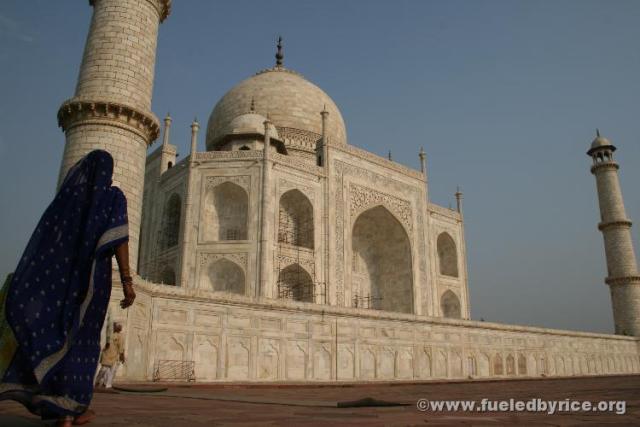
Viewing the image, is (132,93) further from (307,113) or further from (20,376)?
(307,113)

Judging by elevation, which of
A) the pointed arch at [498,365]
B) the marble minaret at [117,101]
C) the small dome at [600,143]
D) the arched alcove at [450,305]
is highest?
the small dome at [600,143]

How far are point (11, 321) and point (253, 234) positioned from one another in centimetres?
1504

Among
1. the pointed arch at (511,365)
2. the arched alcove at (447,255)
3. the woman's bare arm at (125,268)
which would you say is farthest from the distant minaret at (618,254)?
the woman's bare arm at (125,268)

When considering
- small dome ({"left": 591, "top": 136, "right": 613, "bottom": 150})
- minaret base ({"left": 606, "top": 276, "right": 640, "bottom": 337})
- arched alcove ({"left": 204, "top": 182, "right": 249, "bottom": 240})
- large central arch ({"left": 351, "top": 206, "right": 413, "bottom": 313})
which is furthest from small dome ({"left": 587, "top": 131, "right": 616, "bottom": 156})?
arched alcove ({"left": 204, "top": 182, "right": 249, "bottom": 240})

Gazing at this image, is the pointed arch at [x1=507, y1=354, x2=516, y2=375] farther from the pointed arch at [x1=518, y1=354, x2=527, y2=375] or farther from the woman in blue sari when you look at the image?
the woman in blue sari

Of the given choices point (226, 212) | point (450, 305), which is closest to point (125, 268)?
point (226, 212)

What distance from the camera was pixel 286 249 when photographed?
17.8 meters

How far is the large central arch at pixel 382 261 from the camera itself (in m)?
21.5

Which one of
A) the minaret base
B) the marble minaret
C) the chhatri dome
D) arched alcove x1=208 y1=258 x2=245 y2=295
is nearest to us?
the marble minaret

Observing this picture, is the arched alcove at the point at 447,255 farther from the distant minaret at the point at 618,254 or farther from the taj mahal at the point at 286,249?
the distant minaret at the point at 618,254

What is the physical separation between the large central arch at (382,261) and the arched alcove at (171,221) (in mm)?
7380

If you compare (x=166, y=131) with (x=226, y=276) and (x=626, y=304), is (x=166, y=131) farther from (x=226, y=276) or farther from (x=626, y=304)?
(x=626, y=304)

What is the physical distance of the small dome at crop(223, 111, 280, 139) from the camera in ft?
71.3

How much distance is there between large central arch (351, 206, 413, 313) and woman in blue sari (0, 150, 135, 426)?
1901 centimetres
